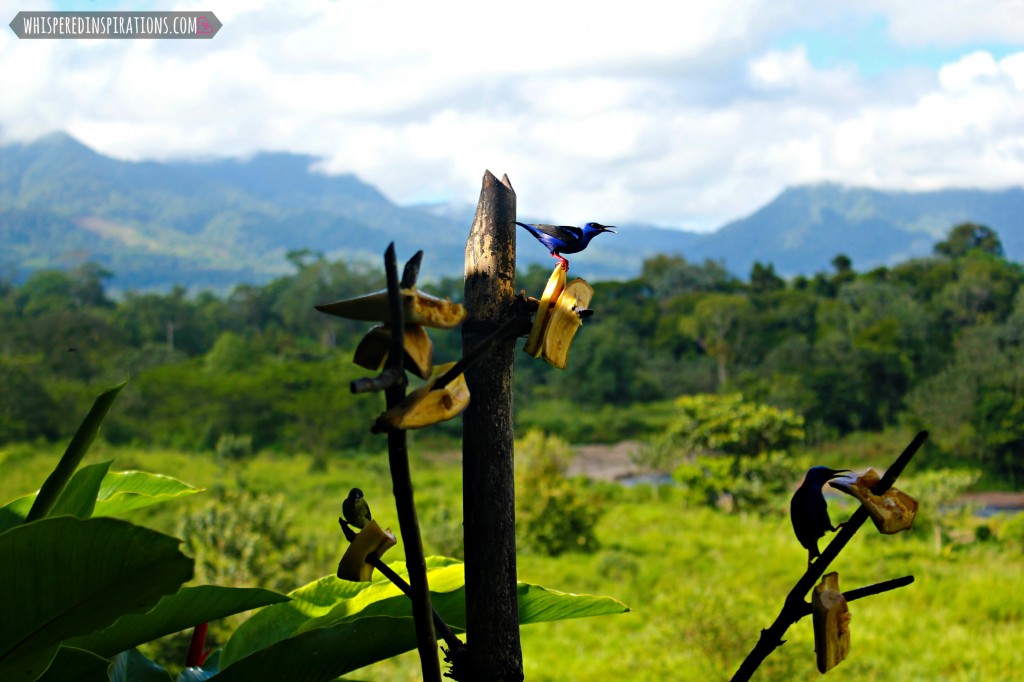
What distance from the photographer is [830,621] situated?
42cm

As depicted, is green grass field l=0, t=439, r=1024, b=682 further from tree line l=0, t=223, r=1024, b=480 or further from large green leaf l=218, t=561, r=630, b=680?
tree line l=0, t=223, r=1024, b=480

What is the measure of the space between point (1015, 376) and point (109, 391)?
2075 cm

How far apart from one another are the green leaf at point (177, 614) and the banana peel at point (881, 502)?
0.39 m

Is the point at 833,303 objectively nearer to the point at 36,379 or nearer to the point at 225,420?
the point at 225,420

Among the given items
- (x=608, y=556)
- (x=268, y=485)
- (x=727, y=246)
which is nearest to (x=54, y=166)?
(x=727, y=246)

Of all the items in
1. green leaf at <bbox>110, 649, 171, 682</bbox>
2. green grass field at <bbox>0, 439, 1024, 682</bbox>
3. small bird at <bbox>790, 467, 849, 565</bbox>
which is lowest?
green grass field at <bbox>0, 439, 1024, 682</bbox>

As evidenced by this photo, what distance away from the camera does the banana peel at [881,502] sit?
1.29ft

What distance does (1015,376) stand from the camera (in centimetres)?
1823

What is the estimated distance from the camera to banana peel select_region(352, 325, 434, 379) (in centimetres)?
36

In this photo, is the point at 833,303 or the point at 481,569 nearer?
the point at 481,569

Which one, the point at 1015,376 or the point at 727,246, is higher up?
the point at 727,246

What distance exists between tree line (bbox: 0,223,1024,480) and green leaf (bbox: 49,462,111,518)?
15922 mm

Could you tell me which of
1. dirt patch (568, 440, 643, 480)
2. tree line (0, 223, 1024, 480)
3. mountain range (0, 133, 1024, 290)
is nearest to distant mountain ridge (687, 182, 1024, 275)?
mountain range (0, 133, 1024, 290)

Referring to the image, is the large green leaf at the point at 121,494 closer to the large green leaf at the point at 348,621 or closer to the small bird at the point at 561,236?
the large green leaf at the point at 348,621
